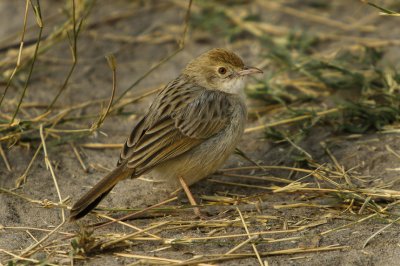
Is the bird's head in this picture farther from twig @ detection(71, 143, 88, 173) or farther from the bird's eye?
twig @ detection(71, 143, 88, 173)

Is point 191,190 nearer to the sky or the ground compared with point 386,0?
nearer to the ground

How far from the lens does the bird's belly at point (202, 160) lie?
615 cm

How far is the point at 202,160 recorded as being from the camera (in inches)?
242

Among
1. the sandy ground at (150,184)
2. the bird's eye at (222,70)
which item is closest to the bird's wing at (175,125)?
the bird's eye at (222,70)

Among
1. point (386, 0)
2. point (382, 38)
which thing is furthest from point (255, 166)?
point (386, 0)

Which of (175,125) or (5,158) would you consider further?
(5,158)

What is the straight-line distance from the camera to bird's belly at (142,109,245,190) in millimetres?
6148

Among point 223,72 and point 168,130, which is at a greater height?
point 223,72

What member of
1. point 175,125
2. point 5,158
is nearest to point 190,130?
point 175,125

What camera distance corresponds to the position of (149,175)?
681 centimetres

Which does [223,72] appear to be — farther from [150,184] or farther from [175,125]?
[150,184]

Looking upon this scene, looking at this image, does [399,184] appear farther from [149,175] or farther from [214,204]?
[149,175]

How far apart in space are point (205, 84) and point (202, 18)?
2.90 meters

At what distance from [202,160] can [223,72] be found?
0.99m
